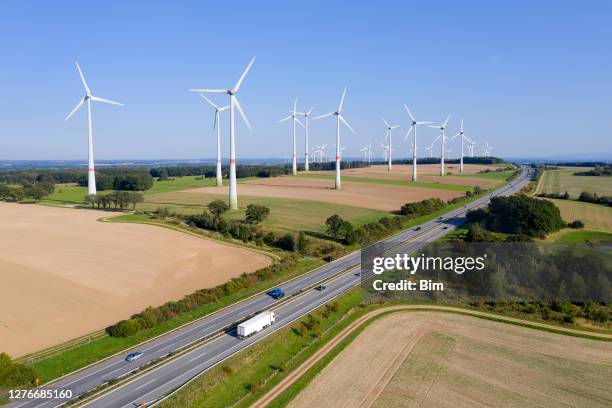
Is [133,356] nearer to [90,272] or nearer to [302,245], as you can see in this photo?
[90,272]

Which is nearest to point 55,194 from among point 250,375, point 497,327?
point 250,375

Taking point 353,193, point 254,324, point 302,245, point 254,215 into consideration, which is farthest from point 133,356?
point 353,193

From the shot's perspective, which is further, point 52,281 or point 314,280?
point 314,280

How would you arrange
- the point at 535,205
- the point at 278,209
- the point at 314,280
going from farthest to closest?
the point at 278,209 → the point at 535,205 → the point at 314,280

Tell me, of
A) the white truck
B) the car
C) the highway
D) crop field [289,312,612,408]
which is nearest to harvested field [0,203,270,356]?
the highway

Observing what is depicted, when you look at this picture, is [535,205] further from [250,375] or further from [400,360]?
[250,375]

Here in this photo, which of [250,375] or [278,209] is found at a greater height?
[278,209]
